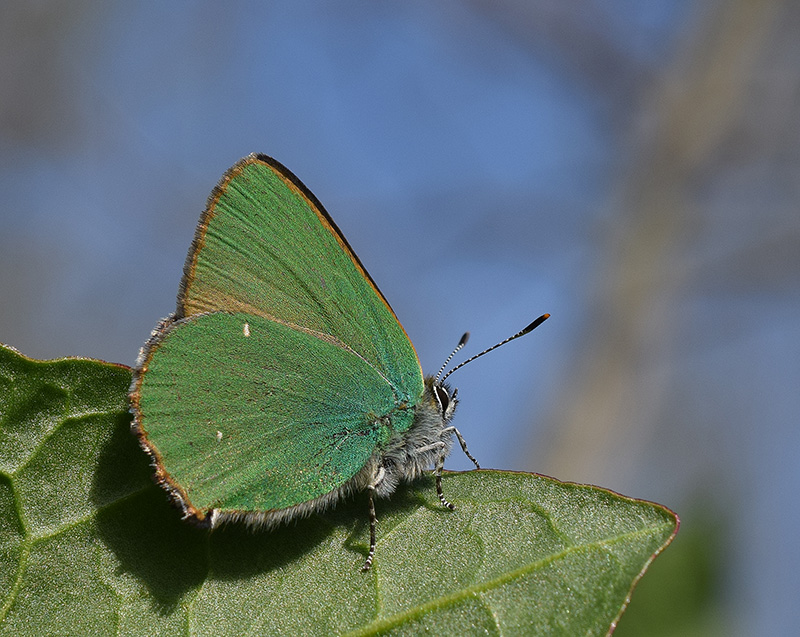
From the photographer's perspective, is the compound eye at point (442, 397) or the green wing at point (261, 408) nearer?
the green wing at point (261, 408)

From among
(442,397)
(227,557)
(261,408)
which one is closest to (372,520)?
(227,557)

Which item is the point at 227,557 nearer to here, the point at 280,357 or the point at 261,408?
the point at 261,408

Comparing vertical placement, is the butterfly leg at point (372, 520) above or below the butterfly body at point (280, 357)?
below

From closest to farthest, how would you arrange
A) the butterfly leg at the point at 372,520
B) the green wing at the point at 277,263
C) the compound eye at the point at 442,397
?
the butterfly leg at the point at 372,520 < the green wing at the point at 277,263 < the compound eye at the point at 442,397

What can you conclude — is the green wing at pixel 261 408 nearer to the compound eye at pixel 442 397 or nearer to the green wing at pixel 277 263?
the green wing at pixel 277 263

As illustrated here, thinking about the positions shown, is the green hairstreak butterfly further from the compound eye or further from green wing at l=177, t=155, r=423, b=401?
the compound eye

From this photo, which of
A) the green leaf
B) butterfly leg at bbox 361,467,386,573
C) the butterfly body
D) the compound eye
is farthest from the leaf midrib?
the compound eye

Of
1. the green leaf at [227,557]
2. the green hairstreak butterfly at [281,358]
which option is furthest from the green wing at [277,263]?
the green leaf at [227,557]

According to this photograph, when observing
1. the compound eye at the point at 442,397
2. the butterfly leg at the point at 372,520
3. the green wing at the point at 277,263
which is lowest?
the butterfly leg at the point at 372,520
